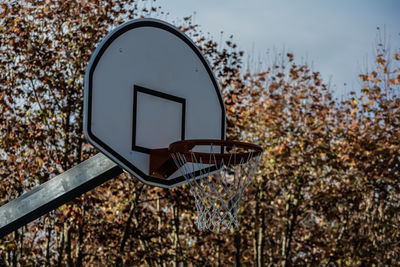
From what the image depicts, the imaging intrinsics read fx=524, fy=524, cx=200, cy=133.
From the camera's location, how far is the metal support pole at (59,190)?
446 centimetres

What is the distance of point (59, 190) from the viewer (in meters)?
4.62

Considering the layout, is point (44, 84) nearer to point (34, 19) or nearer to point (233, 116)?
point (34, 19)

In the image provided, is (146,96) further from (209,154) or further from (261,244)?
(261,244)

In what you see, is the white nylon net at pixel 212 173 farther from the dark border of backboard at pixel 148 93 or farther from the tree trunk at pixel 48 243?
the tree trunk at pixel 48 243

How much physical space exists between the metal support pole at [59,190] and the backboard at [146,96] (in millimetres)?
180

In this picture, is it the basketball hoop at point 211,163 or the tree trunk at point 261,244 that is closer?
the basketball hoop at point 211,163

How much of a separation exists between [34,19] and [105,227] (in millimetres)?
3831

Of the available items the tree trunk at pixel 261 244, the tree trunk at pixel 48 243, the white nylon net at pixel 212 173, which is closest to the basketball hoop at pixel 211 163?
the white nylon net at pixel 212 173

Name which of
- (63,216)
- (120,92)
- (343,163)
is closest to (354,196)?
(343,163)

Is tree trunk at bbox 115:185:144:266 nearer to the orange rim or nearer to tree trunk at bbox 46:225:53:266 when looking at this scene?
tree trunk at bbox 46:225:53:266

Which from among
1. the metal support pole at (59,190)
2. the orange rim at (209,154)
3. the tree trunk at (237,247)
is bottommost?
the tree trunk at (237,247)

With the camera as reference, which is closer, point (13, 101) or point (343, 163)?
point (13, 101)

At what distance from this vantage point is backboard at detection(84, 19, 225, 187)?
447 centimetres

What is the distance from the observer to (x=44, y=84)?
868 centimetres
